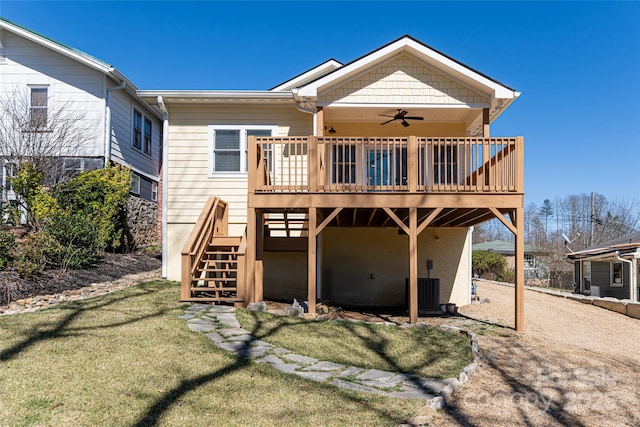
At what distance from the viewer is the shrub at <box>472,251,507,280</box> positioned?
82.5ft

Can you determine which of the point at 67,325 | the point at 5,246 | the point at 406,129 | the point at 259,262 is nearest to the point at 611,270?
the point at 406,129

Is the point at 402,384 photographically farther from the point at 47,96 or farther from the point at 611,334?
the point at 47,96

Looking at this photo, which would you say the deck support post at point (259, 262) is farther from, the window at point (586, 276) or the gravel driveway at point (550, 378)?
the window at point (586, 276)

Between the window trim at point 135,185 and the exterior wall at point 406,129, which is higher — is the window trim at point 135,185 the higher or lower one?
the lower one

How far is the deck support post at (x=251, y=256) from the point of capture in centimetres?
832

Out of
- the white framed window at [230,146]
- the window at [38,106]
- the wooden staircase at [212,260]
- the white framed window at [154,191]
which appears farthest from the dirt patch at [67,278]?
the white framed window at [154,191]

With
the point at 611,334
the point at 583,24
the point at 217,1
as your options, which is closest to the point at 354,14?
the point at 217,1

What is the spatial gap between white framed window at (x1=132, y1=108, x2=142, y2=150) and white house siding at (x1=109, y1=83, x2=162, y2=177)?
14 centimetres

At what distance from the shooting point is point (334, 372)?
5.13 meters

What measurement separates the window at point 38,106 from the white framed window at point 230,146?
5391 millimetres

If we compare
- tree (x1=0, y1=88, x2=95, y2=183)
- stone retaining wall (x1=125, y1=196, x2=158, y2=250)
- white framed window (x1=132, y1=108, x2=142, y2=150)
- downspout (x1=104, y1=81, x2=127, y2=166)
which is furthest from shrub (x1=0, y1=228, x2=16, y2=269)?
white framed window (x1=132, y1=108, x2=142, y2=150)

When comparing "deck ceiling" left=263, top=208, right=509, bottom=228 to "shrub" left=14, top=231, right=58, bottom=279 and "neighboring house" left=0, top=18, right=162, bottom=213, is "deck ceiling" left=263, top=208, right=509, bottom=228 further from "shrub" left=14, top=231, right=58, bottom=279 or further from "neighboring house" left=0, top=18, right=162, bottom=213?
"neighboring house" left=0, top=18, right=162, bottom=213

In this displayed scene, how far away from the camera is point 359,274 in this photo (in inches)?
472

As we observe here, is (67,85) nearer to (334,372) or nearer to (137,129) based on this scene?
(137,129)
